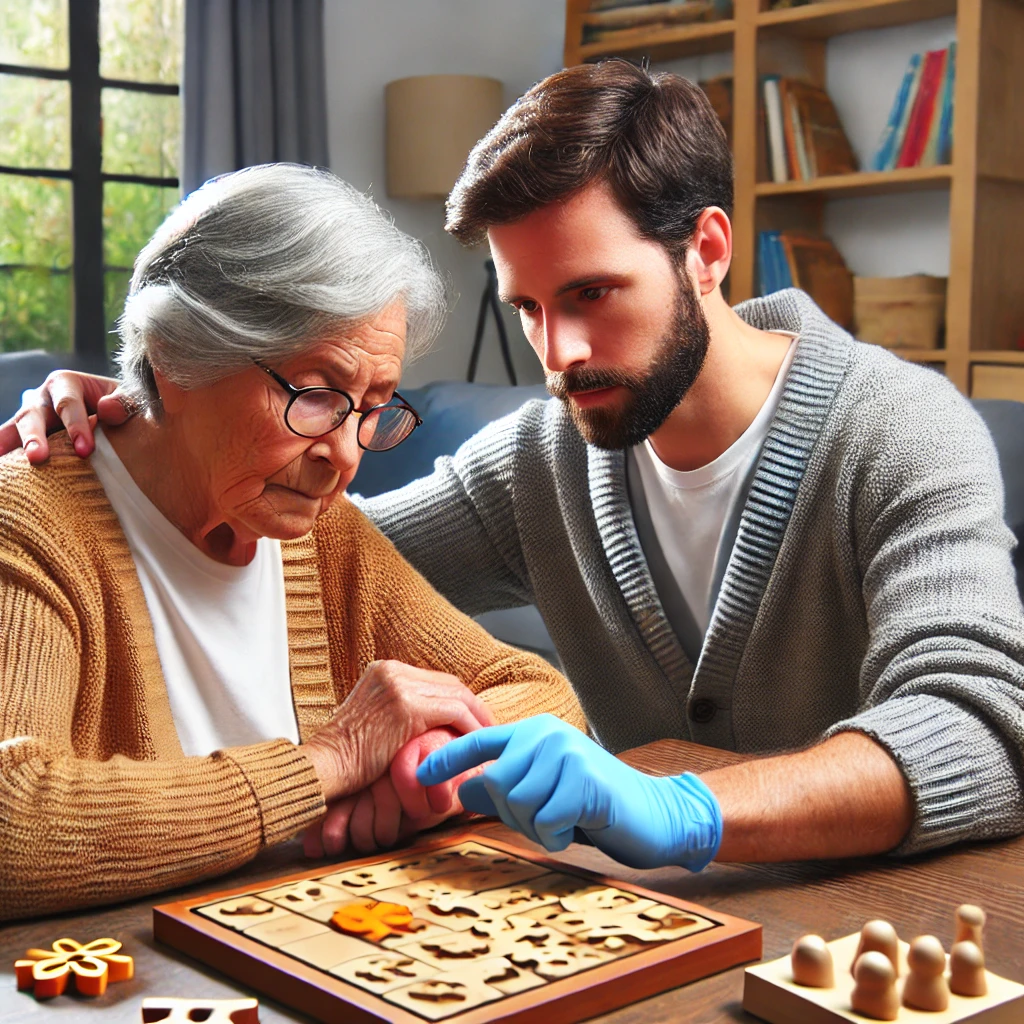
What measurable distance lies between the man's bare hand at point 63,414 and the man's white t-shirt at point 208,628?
0.02 meters

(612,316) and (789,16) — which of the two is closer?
(612,316)

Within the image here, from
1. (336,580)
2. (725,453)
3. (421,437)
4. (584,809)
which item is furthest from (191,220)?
(421,437)

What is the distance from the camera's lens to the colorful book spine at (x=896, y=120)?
3.78 meters

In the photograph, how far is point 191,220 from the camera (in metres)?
1.18

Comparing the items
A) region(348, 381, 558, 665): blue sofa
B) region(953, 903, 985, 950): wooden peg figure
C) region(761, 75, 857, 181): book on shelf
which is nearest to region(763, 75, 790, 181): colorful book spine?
region(761, 75, 857, 181): book on shelf

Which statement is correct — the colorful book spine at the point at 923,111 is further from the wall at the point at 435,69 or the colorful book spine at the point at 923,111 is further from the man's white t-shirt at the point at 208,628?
the man's white t-shirt at the point at 208,628

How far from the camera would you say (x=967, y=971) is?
75 centimetres

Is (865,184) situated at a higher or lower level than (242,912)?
higher

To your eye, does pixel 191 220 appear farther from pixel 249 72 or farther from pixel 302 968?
pixel 249 72

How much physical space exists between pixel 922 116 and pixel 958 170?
28cm

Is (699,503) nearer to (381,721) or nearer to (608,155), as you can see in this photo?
(608,155)

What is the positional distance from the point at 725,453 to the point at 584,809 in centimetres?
76

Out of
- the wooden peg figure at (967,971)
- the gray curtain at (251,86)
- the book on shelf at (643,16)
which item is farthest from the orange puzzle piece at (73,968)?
the book on shelf at (643,16)

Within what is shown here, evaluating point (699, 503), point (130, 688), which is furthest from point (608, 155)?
point (130, 688)
